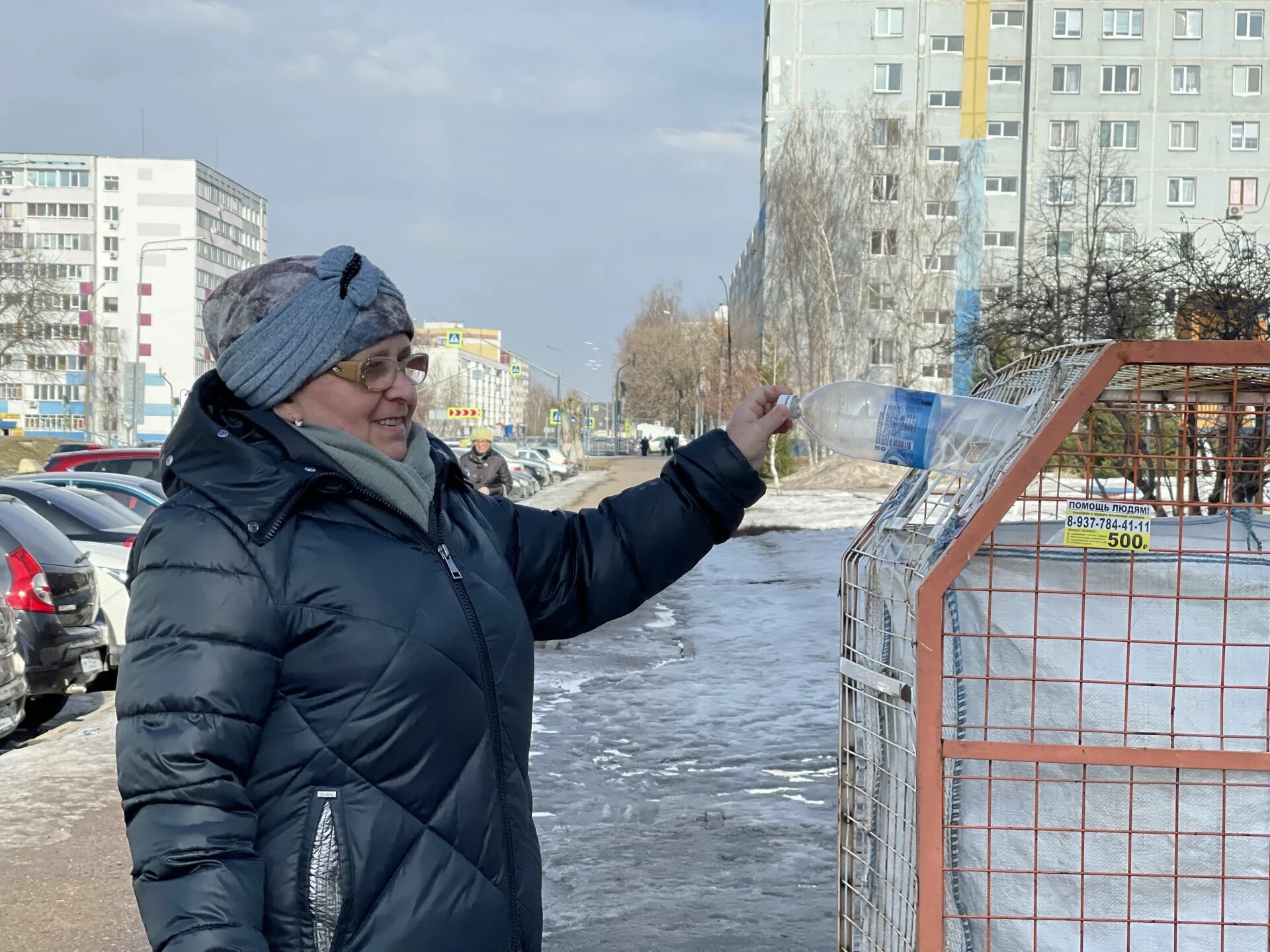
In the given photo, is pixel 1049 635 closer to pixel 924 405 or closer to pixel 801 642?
pixel 924 405

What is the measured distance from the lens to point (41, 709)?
30.7ft

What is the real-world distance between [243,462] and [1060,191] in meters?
49.1

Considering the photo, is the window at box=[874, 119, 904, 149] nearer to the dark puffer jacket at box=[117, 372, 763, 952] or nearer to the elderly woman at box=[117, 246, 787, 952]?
the elderly woman at box=[117, 246, 787, 952]

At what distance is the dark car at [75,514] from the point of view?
36.1ft

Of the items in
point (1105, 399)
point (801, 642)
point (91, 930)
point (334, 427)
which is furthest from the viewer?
point (801, 642)

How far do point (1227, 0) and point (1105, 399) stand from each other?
212ft

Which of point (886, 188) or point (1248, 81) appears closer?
point (886, 188)

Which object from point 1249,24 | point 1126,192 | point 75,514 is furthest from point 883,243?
point 75,514

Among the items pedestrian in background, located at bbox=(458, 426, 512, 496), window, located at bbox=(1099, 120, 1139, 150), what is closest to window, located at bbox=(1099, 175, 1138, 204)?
window, located at bbox=(1099, 120, 1139, 150)

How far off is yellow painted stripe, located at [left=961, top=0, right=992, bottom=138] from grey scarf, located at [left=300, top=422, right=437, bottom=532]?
6127cm

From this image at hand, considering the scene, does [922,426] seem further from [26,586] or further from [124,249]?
[124,249]

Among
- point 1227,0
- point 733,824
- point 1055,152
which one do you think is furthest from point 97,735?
point 1227,0

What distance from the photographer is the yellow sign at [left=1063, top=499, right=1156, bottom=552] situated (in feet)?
8.02

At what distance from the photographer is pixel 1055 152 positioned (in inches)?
2313
